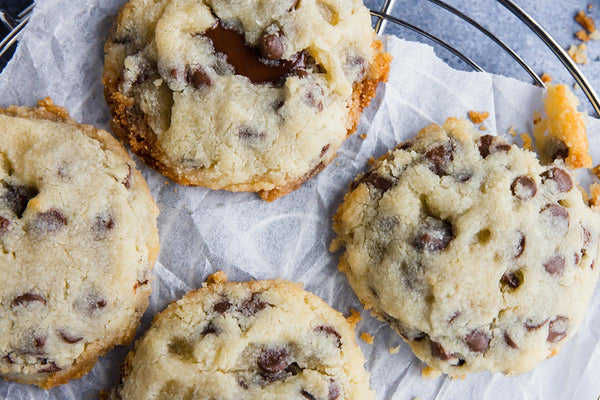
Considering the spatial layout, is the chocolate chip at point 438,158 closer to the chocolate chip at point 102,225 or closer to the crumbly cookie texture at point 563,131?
the crumbly cookie texture at point 563,131

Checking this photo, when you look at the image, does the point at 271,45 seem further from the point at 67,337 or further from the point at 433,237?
the point at 67,337

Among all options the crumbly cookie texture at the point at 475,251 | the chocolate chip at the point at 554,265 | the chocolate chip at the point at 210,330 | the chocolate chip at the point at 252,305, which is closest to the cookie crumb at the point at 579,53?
the crumbly cookie texture at the point at 475,251

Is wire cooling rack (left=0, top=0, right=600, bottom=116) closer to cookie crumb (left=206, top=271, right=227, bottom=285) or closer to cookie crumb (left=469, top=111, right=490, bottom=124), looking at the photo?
cookie crumb (left=469, top=111, right=490, bottom=124)

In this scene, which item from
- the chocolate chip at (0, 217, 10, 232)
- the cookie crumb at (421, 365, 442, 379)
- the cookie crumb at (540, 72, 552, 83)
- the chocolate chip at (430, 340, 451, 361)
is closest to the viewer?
the chocolate chip at (0, 217, 10, 232)

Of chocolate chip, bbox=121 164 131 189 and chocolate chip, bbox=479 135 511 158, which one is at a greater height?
chocolate chip, bbox=121 164 131 189

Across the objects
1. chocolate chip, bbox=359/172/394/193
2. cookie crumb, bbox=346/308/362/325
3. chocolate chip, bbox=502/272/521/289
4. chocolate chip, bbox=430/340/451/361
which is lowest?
cookie crumb, bbox=346/308/362/325

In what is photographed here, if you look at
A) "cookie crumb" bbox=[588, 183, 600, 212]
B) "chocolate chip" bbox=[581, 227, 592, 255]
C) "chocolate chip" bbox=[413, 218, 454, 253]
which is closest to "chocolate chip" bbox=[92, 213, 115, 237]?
"chocolate chip" bbox=[413, 218, 454, 253]
